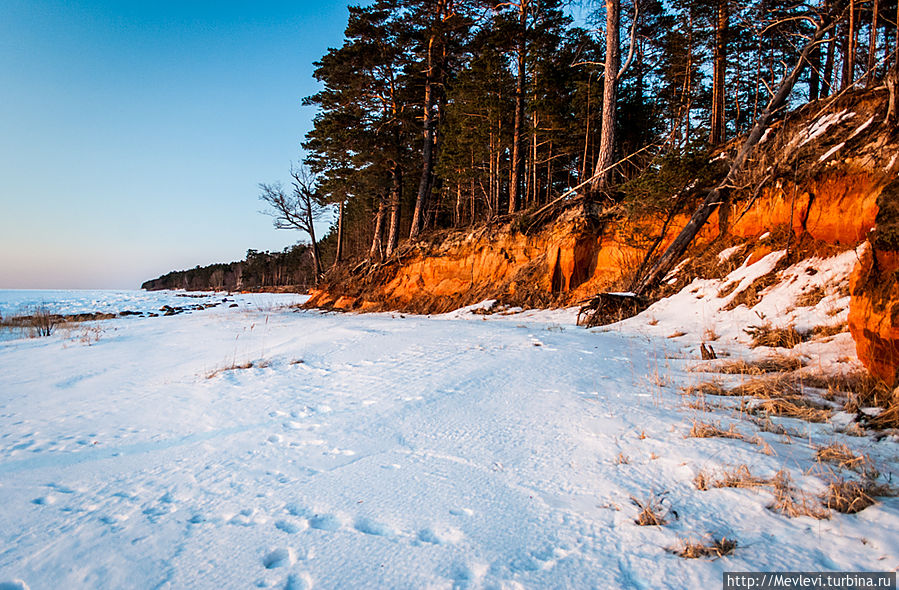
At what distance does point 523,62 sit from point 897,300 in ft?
52.2

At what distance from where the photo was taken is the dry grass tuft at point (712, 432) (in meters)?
2.60

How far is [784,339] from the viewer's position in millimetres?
A: 4855

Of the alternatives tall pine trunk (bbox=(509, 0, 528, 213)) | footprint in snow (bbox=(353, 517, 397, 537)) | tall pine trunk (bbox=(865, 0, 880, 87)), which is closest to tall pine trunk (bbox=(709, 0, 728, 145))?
tall pine trunk (bbox=(865, 0, 880, 87))

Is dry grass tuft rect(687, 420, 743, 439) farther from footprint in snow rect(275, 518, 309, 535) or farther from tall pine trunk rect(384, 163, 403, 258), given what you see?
tall pine trunk rect(384, 163, 403, 258)

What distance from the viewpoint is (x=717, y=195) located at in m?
8.81

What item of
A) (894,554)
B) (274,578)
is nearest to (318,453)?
(274,578)

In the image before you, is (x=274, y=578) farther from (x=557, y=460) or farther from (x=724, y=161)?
(x=724, y=161)

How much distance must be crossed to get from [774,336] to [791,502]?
4.16 m

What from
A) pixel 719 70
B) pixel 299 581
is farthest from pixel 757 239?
pixel 719 70

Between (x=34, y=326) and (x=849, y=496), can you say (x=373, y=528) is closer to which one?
(x=849, y=496)

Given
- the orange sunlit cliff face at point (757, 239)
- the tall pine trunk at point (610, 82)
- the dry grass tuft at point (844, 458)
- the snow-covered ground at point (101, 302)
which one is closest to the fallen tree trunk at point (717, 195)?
the orange sunlit cliff face at point (757, 239)

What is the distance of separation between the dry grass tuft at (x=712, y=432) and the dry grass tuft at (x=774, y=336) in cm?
302

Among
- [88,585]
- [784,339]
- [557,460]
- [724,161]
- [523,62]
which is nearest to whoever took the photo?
[88,585]

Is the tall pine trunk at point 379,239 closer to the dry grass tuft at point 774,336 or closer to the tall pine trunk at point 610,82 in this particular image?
the tall pine trunk at point 610,82
